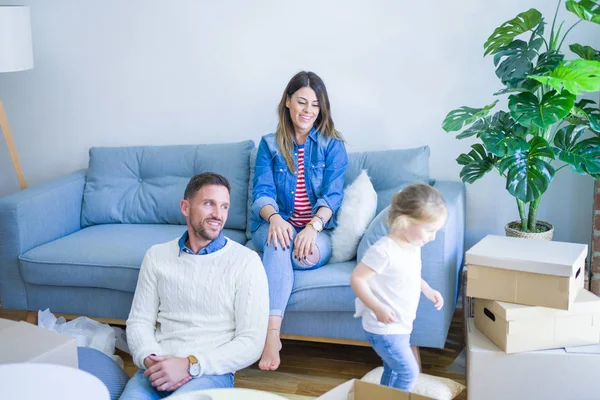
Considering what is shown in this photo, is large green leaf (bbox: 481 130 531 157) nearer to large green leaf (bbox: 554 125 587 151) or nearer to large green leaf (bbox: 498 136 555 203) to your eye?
large green leaf (bbox: 498 136 555 203)

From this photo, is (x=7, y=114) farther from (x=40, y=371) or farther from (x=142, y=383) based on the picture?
(x=40, y=371)

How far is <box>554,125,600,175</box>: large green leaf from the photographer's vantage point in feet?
8.46

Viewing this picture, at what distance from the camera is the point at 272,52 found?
354 centimetres

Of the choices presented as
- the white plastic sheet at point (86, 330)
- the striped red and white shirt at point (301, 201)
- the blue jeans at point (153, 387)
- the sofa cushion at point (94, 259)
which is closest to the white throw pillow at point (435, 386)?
the blue jeans at point (153, 387)

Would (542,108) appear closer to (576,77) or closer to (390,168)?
(576,77)

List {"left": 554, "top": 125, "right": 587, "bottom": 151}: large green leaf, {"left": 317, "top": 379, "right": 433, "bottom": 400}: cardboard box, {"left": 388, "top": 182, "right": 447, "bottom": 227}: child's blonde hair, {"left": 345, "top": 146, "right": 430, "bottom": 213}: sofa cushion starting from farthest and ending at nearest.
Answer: {"left": 345, "top": 146, "right": 430, "bottom": 213}: sofa cushion → {"left": 554, "top": 125, "right": 587, "bottom": 151}: large green leaf → {"left": 388, "top": 182, "right": 447, "bottom": 227}: child's blonde hair → {"left": 317, "top": 379, "right": 433, "bottom": 400}: cardboard box

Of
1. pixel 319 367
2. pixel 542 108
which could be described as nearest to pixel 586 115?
pixel 542 108

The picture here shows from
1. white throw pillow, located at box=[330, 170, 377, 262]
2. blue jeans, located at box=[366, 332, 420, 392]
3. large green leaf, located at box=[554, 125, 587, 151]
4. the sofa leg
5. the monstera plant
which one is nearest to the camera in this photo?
blue jeans, located at box=[366, 332, 420, 392]

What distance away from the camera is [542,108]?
99.7 inches

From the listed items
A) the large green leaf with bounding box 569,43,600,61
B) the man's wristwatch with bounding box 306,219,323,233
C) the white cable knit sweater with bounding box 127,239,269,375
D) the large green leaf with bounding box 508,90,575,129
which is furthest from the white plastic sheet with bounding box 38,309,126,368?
the large green leaf with bounding box 569,43,600,61

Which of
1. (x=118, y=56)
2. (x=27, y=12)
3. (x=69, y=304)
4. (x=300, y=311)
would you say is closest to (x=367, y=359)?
(x=300, y=311)

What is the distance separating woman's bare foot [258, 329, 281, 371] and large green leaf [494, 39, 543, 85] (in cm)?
123

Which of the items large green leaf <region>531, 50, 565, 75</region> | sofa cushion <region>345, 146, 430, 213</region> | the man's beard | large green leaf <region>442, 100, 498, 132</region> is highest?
large green leaf <region>531, 50, 565, 75</region>

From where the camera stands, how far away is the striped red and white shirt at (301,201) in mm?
2949
